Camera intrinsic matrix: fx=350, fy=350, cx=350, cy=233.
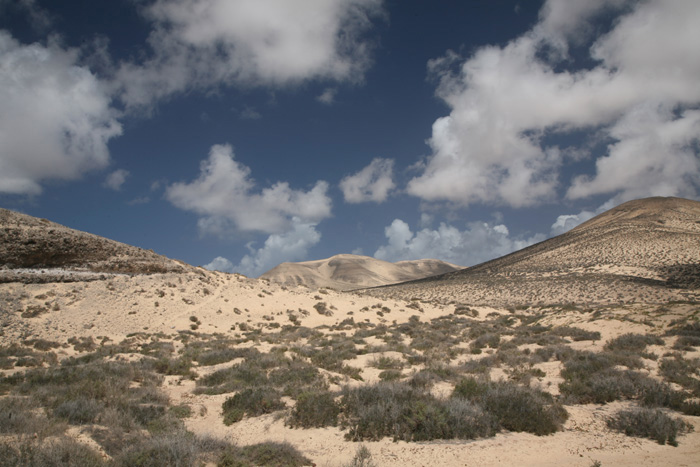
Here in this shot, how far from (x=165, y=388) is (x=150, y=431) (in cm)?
389

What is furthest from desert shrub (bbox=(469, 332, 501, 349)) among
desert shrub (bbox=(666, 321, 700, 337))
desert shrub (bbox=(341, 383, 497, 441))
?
desert shrub (bbox=(341, 383, 497, 441))

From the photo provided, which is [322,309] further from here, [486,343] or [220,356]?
[486,343]

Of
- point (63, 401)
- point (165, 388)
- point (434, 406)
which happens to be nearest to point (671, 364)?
point (434, 406)

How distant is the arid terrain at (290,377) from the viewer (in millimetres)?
6020

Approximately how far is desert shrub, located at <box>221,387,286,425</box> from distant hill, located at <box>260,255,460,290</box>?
119776 millimetres

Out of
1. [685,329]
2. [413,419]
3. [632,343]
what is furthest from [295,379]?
[685,329]

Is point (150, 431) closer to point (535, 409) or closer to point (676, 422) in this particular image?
point (535, 409)

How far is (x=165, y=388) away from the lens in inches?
406

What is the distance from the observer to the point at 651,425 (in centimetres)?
643

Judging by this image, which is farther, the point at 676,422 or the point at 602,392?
the point at 602,392

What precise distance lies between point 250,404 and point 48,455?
4.06 m

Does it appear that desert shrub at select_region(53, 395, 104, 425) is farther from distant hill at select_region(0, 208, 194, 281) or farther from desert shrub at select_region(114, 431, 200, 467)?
distant hill at select_region(0, 208, 194, 281)

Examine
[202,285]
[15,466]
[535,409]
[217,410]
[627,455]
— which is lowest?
[627,455]

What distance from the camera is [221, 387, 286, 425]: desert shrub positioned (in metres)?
7.96
